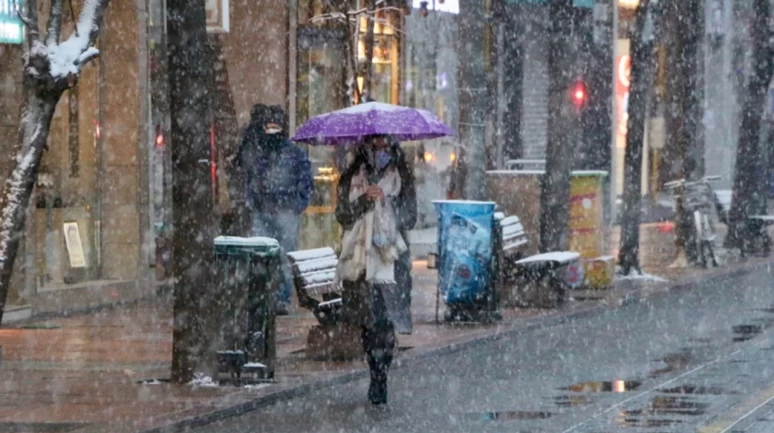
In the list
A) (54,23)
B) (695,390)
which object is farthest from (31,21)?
(695,390)

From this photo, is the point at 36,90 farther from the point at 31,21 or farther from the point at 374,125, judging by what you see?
the point at 374,125

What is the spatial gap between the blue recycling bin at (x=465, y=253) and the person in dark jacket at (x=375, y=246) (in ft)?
15.7

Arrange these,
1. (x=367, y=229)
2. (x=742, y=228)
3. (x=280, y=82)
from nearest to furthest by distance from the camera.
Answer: (x=367, y=229), (x=280, y=82), (x=742, y=228)

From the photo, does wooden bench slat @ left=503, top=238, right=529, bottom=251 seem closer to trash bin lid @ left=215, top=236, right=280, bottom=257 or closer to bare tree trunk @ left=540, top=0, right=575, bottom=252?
bare tree trunk @ left=540, top=0, right=575, bottom=252

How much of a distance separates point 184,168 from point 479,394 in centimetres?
268

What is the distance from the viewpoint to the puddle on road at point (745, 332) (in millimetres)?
16109

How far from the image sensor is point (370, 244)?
11.8m

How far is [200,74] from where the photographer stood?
41.5ft

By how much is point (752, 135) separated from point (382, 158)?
18.0m

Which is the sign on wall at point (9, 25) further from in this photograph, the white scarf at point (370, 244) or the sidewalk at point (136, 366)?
the white scarf at point (370, 244)

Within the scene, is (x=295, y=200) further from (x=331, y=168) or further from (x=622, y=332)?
(x=331, y=168)

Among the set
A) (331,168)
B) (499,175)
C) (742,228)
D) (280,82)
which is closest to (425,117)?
(499,175)

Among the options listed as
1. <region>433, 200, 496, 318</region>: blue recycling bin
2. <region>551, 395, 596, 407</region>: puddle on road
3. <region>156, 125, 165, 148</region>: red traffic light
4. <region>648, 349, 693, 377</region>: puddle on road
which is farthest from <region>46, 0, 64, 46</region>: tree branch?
<region>156, 125, 165, 148</region>: red traffic light

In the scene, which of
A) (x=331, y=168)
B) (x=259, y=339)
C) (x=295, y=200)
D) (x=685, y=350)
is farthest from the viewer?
(x=331, y=168)
